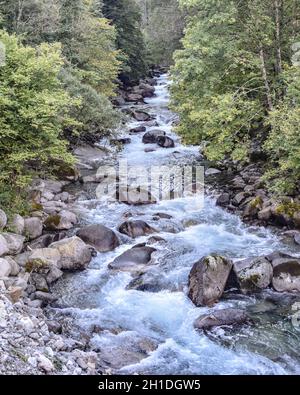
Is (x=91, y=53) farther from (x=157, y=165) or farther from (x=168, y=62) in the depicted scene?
(x=168, y=62)

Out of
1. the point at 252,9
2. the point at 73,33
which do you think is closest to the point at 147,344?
the point at 252,9

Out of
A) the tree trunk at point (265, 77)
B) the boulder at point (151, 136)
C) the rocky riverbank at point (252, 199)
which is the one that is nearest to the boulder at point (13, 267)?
the rocky riverbank at point (252, 199)

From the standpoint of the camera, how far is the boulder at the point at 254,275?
11148 mm

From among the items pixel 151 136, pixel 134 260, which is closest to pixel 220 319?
pixel 134 260

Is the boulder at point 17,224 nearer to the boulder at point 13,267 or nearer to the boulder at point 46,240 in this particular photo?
the boulder at point 46,240

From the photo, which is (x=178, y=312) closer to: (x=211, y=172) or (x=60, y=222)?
(x=60, y=222)

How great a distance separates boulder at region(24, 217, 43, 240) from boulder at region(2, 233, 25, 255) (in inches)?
34.3

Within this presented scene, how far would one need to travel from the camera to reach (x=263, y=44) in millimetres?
17047

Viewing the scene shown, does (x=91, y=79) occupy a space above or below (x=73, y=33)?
below

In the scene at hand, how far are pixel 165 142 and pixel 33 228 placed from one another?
13.1m

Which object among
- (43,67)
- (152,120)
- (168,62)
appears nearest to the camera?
(43,67)

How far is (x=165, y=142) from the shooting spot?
2512 centimetres
